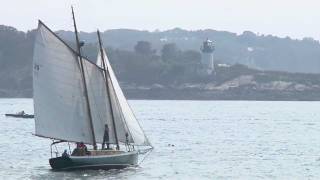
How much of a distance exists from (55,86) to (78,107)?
2.43 meters

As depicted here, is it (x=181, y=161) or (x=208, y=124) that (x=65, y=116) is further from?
(x=208, y=124)

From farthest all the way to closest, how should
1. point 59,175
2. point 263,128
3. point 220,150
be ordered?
point 263,128
point 220,150
point 59,175

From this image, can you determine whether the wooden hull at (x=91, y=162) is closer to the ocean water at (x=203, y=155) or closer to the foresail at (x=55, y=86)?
the ocean water at (x=203, y=155)

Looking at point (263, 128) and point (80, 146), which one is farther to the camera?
point (263, 128)

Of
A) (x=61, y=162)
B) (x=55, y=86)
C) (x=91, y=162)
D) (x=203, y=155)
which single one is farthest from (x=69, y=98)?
(x=203, y=155)

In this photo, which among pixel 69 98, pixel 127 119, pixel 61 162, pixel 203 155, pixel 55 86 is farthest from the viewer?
pixel 203 155

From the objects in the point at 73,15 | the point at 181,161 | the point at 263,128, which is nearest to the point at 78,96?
the point at 73,15

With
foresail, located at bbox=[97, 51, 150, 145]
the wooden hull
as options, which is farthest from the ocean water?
foresail, located at bbox=[97, 51, 150, 145]

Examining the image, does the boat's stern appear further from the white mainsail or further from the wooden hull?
the white mainsail

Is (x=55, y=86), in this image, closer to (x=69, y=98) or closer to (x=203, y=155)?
(x=69, y=98)

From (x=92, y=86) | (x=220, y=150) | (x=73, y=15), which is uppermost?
(x=73, y=15)

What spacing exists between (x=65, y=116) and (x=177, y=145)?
123 ft

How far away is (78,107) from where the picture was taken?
7012 centimetres

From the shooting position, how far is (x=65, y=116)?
2724 inches
